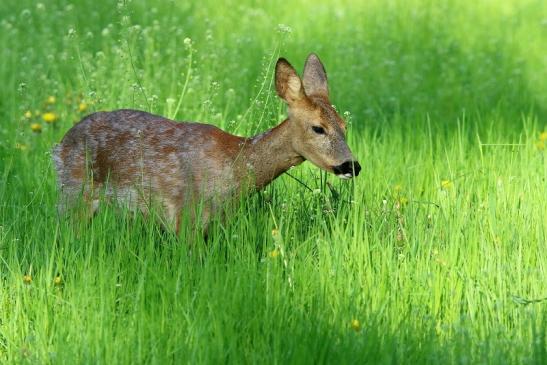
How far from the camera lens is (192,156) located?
6.24m

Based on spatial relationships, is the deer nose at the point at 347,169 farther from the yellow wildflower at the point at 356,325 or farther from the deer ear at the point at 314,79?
the yellow wildflower at the point at 356,325

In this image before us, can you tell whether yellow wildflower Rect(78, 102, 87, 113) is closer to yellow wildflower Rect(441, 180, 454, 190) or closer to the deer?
the deer

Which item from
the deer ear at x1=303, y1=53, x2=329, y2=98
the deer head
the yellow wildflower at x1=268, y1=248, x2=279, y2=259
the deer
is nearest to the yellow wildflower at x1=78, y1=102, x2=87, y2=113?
the deer

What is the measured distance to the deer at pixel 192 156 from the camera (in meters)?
5.99

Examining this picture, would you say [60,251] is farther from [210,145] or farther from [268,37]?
[268,37]

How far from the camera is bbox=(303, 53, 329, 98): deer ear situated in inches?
250

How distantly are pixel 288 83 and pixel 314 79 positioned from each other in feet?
1.29

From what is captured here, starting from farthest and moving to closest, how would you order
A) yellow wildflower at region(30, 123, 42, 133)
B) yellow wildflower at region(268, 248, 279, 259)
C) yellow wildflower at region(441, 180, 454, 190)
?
yellow wildflower at region(30, 123, 42, 133), yellow wildflower at region(441, 180, 454, 190), yellow wildflower at region(268, 248, 279, 259)

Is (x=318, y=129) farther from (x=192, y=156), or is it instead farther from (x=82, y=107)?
(x=82, y=107)

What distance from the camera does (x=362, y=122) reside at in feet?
30.9

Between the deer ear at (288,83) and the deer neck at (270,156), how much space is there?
0.15m

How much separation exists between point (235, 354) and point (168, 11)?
28.9ft

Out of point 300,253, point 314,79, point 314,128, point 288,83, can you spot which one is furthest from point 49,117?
point 300,253

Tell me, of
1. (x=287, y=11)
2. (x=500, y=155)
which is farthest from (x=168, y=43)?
(x=500, y=155)
